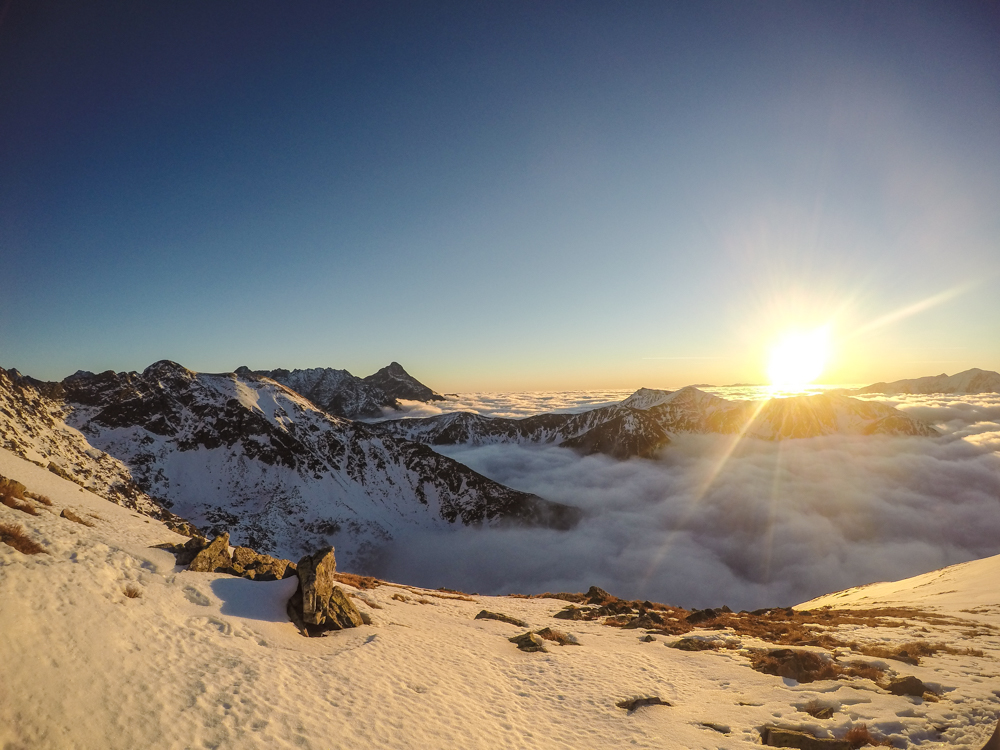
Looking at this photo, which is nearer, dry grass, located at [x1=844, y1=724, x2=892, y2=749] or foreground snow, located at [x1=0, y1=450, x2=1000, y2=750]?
foreground snow, located at [x1=0, y1=450, x2=1000, y2=750]

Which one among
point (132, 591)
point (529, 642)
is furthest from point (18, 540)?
point (529, 642)

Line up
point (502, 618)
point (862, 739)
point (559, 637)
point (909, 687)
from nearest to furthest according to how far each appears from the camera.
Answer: point (862, 739) → point (909, 687) → point (559, 637) → point (502, 618)

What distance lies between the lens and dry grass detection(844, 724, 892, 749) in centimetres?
1148

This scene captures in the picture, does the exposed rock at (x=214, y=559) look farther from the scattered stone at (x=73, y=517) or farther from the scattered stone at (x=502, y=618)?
the scattered stone at (x=502, y=618)

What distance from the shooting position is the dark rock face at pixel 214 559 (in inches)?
728

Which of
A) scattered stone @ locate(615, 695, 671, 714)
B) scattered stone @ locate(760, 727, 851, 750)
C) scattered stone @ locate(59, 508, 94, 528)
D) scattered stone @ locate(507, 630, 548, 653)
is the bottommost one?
scattered stone @ locate(507, 630, 548, 653)

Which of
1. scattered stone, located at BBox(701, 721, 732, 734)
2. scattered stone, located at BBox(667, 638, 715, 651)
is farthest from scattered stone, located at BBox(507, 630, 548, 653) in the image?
scattered stone, located at BBox(701, 721, 732, 734)

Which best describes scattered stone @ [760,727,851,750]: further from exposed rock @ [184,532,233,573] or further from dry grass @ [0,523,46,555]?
dry grass @ [0,523,46,555]

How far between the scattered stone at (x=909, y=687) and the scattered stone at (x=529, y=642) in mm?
14704

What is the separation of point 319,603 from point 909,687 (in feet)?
76.4

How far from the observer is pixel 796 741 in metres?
11.7

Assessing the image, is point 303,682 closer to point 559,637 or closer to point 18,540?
point 18,540

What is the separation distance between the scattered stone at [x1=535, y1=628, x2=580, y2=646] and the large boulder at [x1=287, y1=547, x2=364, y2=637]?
38.4 feet

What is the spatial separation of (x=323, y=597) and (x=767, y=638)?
91.8ft
